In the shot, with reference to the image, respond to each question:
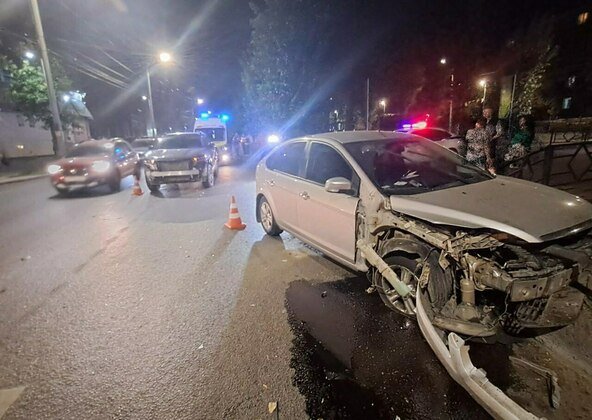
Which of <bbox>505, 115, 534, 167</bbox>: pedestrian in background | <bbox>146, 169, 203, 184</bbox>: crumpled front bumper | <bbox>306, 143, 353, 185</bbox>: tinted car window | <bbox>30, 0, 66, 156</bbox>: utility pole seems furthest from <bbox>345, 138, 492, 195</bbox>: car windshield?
<bbox>30, 0, 66, 156</bbox>: utility pole

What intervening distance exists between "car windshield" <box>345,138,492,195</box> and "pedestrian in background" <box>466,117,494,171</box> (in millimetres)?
4290

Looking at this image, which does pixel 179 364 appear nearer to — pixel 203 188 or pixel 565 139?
pixel 203 188

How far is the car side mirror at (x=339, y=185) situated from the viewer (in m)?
3.65

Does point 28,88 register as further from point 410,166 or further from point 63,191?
point 410,166

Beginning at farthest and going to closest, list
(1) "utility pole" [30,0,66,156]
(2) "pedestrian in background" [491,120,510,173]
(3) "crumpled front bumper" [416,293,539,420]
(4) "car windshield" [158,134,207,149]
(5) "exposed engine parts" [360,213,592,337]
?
(1) "utility pole" [30,0,66,156] → (4) "car windshield" [158,134,207,149] → (2) "pedestrian in background" [491,120,510,173] → (5) "exposed engine parts" [360,213,592,337] → (3) "crumpled front bumper" [416,293,539,420]

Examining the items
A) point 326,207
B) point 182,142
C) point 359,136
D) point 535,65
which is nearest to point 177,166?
point 182,142

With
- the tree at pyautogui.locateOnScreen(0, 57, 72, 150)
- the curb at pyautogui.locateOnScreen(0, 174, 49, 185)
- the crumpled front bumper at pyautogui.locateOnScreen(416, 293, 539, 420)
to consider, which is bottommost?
the curb at pyautogui.locateOnScreen(0, 174, 49, 185)

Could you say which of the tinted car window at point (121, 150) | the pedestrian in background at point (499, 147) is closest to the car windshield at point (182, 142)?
the tinted car window at point (121, 150)

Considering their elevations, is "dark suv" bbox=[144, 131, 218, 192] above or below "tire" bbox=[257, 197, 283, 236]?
above

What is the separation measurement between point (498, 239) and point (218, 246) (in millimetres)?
4158

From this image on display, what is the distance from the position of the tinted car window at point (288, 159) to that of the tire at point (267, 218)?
2.20 ft

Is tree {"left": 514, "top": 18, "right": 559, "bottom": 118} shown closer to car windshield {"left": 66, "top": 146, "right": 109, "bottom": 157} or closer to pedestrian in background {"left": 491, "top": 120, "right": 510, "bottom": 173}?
pedestrian in background {"left": 491, "top": 120, "right": 510, "bottom": 173}

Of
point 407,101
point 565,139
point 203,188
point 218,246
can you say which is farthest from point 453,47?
point 218,246

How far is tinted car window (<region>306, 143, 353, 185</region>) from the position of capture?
404 centimetres
